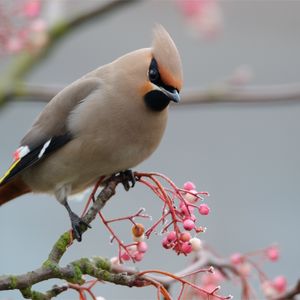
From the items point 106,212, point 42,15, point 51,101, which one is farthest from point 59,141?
point 106,212

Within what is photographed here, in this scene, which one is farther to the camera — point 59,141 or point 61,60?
point 61,60

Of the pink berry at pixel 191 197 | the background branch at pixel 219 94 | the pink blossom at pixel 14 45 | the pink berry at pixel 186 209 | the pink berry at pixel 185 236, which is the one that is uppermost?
the pink blossom at pixel 14 45

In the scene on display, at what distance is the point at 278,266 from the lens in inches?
222

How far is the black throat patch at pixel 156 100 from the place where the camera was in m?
2.95

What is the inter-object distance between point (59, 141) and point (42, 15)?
1.39 m

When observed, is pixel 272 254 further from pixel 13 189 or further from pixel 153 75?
pixel 13 189

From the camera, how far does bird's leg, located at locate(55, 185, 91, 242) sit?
8.34 feet

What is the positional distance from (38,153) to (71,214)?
0.45 m

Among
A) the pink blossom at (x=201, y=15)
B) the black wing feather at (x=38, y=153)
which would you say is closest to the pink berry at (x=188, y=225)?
the black wing feather at (x=38, y=153)

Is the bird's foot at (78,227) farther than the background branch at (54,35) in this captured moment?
No

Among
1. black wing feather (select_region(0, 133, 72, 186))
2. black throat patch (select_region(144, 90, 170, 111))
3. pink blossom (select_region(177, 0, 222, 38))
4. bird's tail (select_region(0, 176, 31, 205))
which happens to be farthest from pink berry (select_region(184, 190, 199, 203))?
pink blossom (select_region(177, 0, 222, 38))

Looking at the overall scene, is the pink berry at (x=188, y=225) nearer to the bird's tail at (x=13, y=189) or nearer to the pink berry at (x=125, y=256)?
the pink berry at (x=125, y=256)

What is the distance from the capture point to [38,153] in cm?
322

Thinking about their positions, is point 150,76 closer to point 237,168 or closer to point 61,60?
point 237,168
